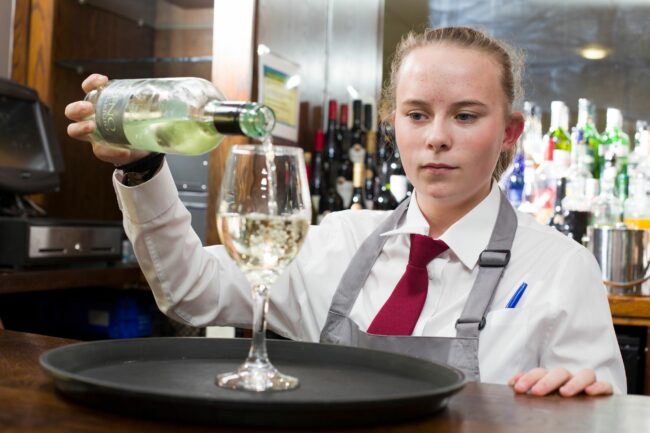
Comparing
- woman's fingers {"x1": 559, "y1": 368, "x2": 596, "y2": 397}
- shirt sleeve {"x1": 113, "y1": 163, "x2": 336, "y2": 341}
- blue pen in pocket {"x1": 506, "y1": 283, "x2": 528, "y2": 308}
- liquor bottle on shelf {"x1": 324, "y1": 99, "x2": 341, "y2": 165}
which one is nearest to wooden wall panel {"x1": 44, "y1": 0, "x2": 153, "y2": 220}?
liquor bottle on shelf {"x1": 324, "y1": 99, "x2": 341, "y2": 165}

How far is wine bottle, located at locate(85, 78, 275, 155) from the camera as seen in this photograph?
3.29 ft

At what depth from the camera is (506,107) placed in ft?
4.95

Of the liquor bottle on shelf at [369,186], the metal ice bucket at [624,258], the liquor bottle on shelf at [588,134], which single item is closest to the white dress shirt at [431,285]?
the metal ice bucket at [624,258]

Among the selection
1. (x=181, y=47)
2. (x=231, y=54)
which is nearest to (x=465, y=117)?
(x=231, y=54)

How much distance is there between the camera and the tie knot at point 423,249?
137cm

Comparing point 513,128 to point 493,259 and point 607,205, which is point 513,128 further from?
point 607,205

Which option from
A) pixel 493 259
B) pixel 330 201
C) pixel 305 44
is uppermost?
pixel 305 44

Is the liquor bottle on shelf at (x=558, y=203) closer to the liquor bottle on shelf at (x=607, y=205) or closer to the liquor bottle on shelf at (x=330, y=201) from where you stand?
the liquor bottle on shelf at (x=607, y=205)

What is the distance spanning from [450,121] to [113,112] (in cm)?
56

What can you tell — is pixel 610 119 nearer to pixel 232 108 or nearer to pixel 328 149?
pixel 328 149

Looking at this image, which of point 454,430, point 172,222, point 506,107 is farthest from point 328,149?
point 454,430

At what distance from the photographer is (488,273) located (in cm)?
132

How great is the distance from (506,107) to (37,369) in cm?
95

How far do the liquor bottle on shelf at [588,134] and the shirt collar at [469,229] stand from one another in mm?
1260
